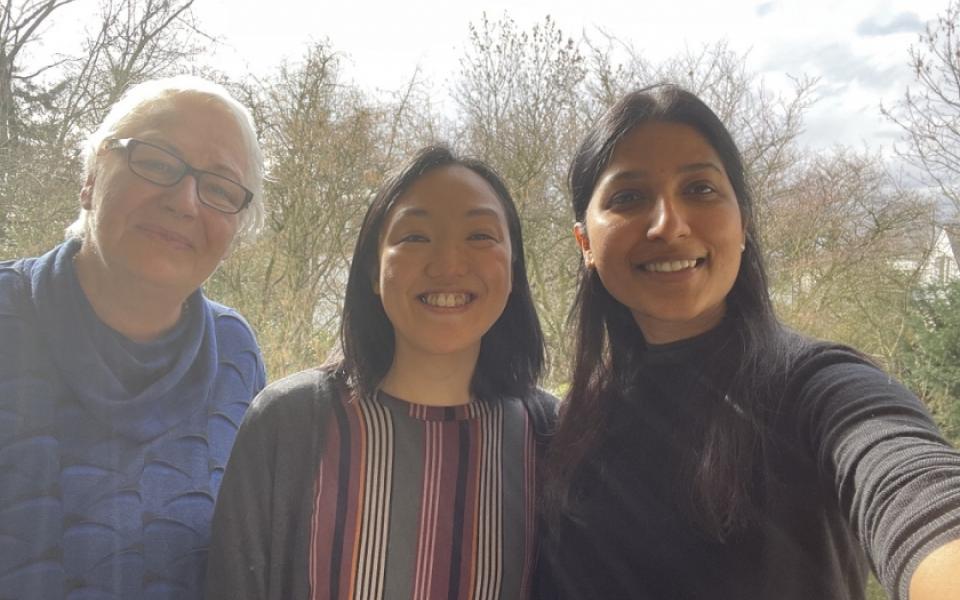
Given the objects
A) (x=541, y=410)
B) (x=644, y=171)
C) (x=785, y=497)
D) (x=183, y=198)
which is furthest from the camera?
(x=541, y=410)

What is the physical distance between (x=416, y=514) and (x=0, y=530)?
0.72 meters

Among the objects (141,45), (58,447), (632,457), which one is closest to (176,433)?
(58,447)

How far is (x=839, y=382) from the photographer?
2.91ft

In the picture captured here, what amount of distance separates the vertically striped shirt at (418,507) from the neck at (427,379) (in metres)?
0.03

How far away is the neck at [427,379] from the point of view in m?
1.29

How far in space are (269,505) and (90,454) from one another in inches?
14.3

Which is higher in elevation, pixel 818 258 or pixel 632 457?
pixel 818 258

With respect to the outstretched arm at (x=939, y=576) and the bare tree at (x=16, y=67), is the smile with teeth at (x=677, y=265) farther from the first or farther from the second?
the bare tree at (x=16, y=67)

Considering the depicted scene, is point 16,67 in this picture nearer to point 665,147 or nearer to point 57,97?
point 57,97

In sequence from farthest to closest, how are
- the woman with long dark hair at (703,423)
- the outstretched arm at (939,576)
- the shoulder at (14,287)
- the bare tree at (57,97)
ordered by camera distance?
the bare tree at (57,97)
the shoulder at (14,287)
the woman with long dark hair at (703,423)
the outstretched arm at (939,576)

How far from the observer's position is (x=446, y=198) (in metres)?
1.26

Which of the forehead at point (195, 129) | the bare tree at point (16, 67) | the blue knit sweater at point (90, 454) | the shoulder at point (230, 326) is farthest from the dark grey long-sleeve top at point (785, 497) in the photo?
A: the bare tree at point (16, 67)

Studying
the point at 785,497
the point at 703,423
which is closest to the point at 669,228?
the point at 703,423

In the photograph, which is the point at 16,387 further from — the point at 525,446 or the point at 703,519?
the point at 703,519
